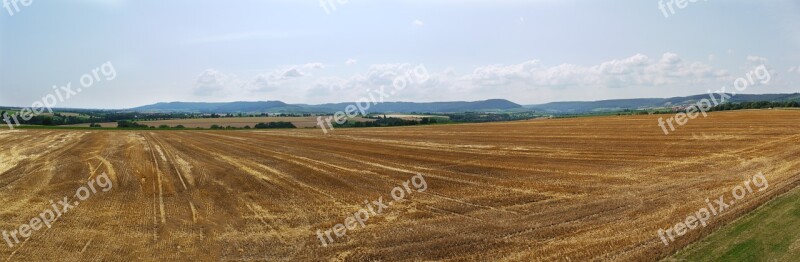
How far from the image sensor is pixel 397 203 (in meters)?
19.0

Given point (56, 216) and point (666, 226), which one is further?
point (56, 216)

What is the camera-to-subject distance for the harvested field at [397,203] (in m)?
13.5

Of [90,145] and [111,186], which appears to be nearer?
[111,186]

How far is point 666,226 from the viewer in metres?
14.5

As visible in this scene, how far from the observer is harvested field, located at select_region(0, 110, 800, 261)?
44.4 ft

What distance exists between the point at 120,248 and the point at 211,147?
29683 mm

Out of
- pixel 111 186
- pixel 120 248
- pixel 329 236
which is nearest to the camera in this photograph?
pixel 120 248

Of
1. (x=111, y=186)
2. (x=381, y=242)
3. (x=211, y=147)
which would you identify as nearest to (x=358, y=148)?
(x=211, y=147)

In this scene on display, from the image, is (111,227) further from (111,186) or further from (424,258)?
(424,258)

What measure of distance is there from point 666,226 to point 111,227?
17118mm

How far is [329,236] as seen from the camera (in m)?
14.8

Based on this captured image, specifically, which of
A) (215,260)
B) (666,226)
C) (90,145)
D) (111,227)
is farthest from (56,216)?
(90,145)

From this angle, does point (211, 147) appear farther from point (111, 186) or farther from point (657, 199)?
point (657, 199)

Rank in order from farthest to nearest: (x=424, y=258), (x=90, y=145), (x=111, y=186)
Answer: (x=90, y=145) → (x=111, y=186) → (x=424, y=258)
